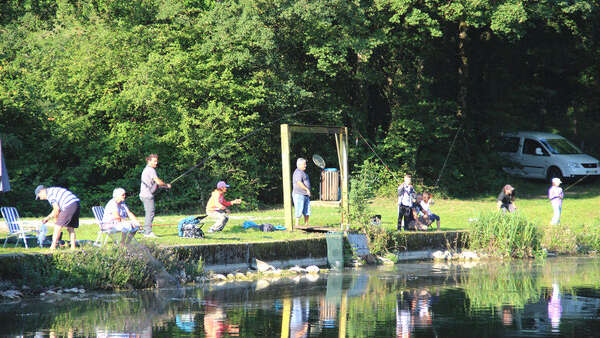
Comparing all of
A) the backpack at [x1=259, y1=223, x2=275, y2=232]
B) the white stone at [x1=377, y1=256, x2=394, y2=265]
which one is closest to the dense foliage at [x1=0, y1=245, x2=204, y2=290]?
the backpack at [x1=259, y1=223, x2=275, y2=232]

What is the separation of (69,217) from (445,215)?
14.7 metres

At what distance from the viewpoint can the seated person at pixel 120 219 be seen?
1591 cm

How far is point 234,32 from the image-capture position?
91.7 feet

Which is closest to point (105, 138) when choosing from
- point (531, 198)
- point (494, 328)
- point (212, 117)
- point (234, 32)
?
point (212, 117)

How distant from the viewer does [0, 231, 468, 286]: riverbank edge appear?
46.7 ft

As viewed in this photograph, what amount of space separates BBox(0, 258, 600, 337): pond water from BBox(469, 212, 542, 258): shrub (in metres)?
3.42

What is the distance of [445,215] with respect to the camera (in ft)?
89.4

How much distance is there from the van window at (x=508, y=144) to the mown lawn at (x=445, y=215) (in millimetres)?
1615

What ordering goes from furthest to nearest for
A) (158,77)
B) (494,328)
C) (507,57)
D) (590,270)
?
(507,57) → (158,77) → (590,270) → (494,328)

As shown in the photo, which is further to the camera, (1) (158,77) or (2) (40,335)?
(1) (158,77)

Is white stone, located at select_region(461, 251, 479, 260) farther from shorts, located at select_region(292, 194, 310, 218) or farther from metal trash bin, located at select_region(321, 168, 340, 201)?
shorts, located at select_region(292, 194, 310, 218)

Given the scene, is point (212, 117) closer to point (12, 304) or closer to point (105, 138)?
point (105, 138)

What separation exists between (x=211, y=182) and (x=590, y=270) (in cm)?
1331

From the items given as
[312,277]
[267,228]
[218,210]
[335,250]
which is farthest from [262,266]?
[267,228]
